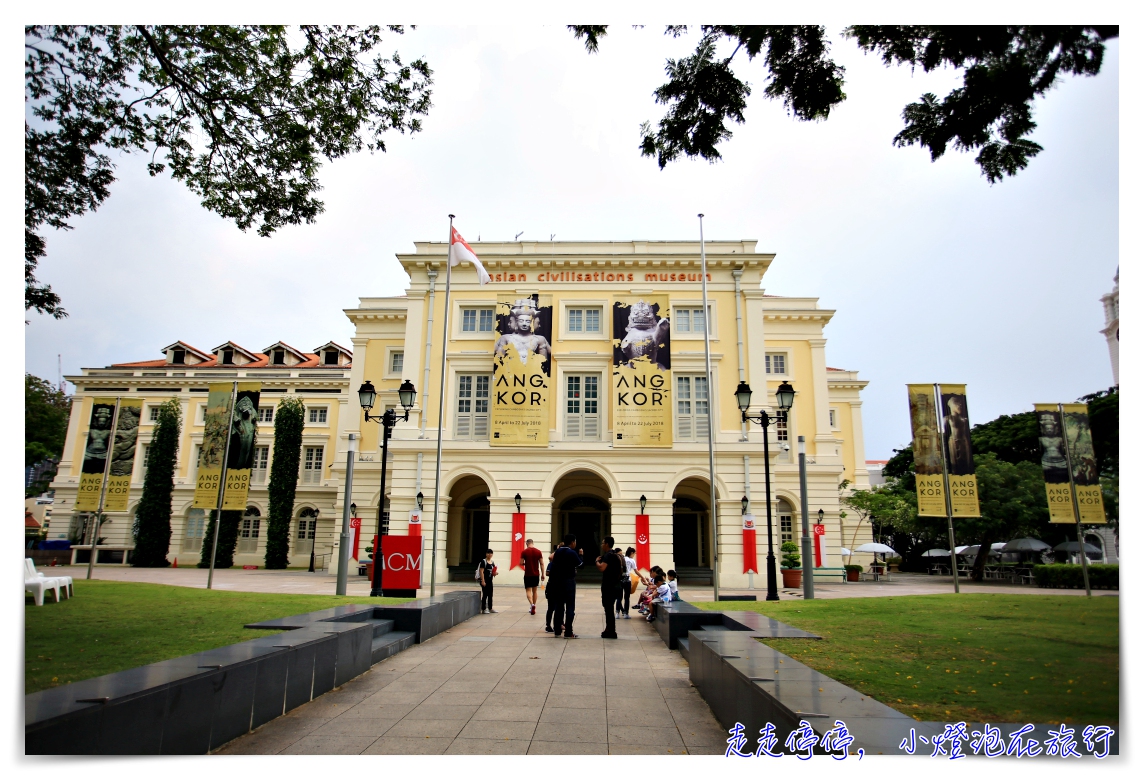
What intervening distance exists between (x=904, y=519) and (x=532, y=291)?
76.6 ft

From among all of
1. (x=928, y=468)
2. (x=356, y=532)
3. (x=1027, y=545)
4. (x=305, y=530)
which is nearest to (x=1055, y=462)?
(x=928, y=468)

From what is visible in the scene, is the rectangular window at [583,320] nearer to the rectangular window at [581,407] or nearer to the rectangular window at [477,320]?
the rectangular window at [581,407]

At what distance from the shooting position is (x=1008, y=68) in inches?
217

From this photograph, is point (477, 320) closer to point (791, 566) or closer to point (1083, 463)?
point (791, 566)

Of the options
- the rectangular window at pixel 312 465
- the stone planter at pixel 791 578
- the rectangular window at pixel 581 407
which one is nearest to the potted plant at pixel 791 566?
the stone planter at pixel 791 578

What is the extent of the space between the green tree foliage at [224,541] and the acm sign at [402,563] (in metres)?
29.5

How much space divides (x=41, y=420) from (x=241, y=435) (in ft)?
47.9

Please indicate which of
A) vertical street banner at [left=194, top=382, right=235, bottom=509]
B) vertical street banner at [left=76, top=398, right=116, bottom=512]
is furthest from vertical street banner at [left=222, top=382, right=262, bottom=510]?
vertical street banner at [left=76, top=398, right=116, bottom=512]

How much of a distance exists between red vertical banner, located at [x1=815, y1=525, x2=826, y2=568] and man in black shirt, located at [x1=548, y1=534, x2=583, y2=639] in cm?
2105

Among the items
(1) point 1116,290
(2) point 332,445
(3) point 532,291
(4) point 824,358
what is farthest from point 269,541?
(1) point 1116,290

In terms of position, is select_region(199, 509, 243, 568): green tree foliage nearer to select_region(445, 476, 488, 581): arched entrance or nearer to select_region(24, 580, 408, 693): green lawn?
select_region(445, 476, 488, 581): arched entrance

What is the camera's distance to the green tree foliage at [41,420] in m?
6.07

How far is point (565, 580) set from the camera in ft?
39.0

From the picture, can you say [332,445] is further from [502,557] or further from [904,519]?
[904,519]
